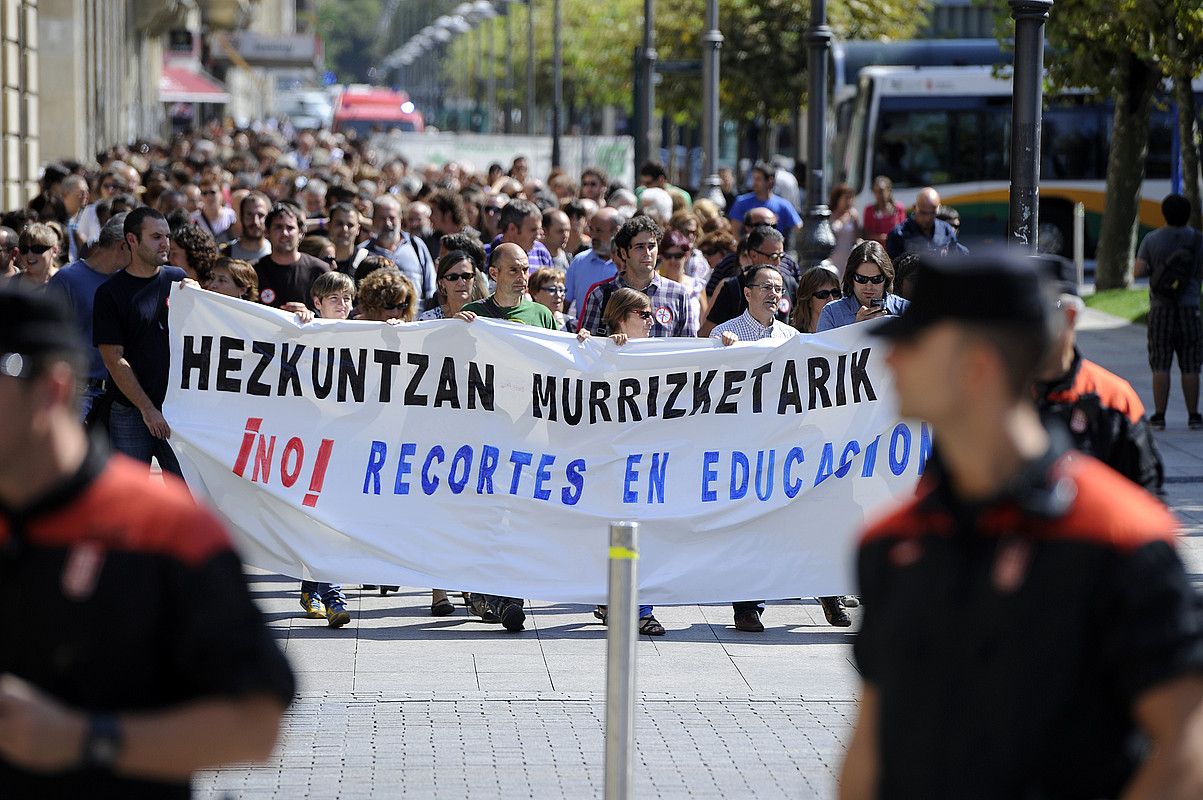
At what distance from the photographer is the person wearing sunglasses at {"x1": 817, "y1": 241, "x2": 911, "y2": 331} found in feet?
30.0

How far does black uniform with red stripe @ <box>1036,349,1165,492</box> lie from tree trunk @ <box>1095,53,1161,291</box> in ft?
65.3

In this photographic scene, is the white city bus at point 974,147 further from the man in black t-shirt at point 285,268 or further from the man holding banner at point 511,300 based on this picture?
the man holding banner at point 511,300

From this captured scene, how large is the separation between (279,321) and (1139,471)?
4922mm

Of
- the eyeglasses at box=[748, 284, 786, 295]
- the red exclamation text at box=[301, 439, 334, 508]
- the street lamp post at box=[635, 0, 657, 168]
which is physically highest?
the street lamp post at box=[635, 0, 657, 168]

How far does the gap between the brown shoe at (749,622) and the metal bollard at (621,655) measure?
3.61 meters

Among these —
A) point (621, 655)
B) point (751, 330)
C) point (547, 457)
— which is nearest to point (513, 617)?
point (547, 457)

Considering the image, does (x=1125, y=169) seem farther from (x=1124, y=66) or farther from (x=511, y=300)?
(x=511, y=300)

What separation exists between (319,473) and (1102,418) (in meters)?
4.66

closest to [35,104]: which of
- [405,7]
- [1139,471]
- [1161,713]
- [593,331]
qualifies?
[593,331]

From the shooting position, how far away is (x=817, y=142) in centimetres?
1675

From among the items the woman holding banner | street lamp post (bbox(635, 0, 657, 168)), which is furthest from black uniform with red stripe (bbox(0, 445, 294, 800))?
street lamp post (bbox(635, 0, 657, 168))

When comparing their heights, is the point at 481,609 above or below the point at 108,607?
below

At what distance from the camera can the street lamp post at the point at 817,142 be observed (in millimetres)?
16281

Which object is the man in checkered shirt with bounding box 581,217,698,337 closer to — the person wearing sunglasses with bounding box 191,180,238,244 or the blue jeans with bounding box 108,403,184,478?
the blue jeans with bounding box 108,403,184,478
